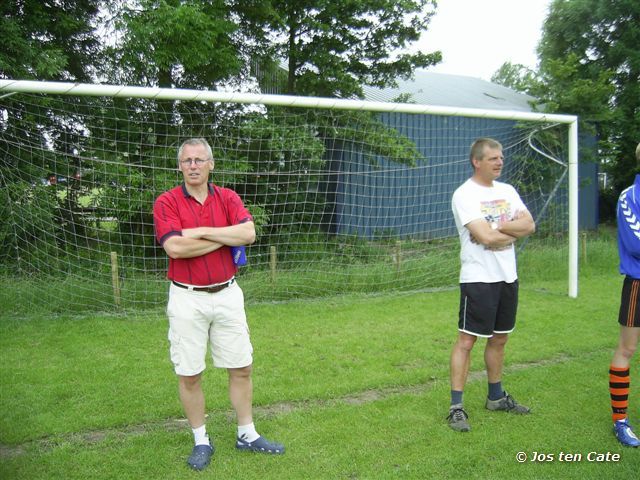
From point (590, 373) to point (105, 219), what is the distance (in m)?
5.45

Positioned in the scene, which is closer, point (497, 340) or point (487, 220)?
point (487, 220)

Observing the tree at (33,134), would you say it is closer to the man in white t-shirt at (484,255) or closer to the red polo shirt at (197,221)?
the red polo shirt at (197,221)

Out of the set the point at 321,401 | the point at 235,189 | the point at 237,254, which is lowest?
the point at 321,401

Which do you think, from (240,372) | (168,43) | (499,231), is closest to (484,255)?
(499,231)

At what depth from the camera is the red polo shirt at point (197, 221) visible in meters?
2.74

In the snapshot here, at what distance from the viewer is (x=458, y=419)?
3.27 meters

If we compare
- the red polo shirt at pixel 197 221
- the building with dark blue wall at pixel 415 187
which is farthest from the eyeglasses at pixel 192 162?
the building with dark blue wall at pixel 415 187

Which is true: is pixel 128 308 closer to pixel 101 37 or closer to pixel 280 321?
pixel 280 321

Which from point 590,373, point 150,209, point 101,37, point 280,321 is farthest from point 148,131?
point 590,373

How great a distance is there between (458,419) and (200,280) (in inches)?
71.2

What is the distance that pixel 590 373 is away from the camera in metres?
4.25

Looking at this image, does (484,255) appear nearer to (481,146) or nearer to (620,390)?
(481,146)

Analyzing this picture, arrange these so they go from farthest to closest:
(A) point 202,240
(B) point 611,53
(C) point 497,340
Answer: (B) point 611,53 → (C) point 497,340 → (A) point 202,240

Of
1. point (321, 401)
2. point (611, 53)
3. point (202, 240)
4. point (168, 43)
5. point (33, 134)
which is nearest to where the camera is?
point (202, 240)
